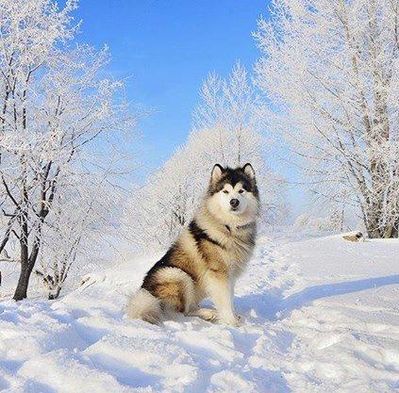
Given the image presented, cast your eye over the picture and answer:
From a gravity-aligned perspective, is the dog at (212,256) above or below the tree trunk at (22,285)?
above

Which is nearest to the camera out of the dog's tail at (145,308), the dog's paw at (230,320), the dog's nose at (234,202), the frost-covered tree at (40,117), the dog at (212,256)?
the dog's tail at (145,308)

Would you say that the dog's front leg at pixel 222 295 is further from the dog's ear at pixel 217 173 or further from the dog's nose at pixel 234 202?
the dog's ear at pixel 217 173

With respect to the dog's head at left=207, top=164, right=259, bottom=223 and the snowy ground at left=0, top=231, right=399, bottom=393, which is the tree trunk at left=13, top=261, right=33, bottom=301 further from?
the dog's head at left=207, top=164, right=259, bottom=223

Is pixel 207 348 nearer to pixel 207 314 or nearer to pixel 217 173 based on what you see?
pixel 207 314

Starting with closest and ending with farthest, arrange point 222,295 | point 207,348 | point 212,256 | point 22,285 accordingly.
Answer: point 207,348, point 222,295, point 212,256, point 22,285

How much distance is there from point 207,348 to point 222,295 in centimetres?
133

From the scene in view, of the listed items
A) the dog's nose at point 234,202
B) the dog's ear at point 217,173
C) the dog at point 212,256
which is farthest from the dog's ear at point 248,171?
the dog's nose at point 234,202

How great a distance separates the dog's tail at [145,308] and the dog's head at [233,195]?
48.5 inches

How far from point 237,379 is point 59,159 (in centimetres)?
1009

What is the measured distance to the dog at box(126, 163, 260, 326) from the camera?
471 cm

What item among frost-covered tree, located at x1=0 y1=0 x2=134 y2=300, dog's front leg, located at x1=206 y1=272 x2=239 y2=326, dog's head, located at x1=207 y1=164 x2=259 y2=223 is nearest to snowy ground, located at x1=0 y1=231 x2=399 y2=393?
dog's front leg, located at x1=206 y1=272 x2=239 y2=326

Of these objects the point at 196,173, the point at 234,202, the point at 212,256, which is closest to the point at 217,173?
the point at 234,202

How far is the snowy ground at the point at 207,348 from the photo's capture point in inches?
105

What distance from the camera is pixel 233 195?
201 inches
